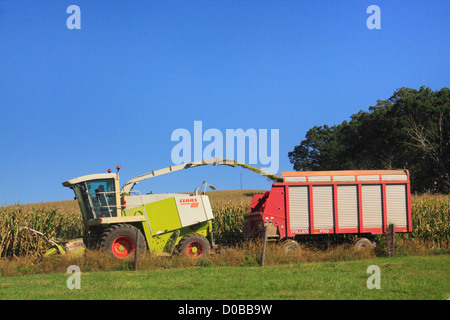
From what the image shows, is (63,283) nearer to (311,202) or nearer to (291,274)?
(291,274)

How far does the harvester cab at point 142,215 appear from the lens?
17.8 m

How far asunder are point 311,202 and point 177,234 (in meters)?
5.35

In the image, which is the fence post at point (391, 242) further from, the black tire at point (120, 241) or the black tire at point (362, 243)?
the black tire at point (120, 241)

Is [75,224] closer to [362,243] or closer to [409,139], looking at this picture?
[362,243]

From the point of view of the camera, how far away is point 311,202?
18.9m

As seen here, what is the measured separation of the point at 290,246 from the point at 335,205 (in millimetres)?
2497

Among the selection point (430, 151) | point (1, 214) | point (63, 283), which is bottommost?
point (63, 283)

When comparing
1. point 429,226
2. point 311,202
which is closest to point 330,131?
point 429,226

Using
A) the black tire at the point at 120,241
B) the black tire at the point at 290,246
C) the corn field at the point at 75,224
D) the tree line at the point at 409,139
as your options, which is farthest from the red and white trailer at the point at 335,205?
the tree line at the point at 409,139

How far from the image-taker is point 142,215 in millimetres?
18109

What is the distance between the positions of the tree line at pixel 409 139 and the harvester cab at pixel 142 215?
32699 millimetres

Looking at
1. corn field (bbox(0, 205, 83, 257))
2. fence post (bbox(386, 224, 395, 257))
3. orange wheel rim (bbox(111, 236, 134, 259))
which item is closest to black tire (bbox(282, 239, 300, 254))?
fence post (bbox(386, 224, 395, 257))
